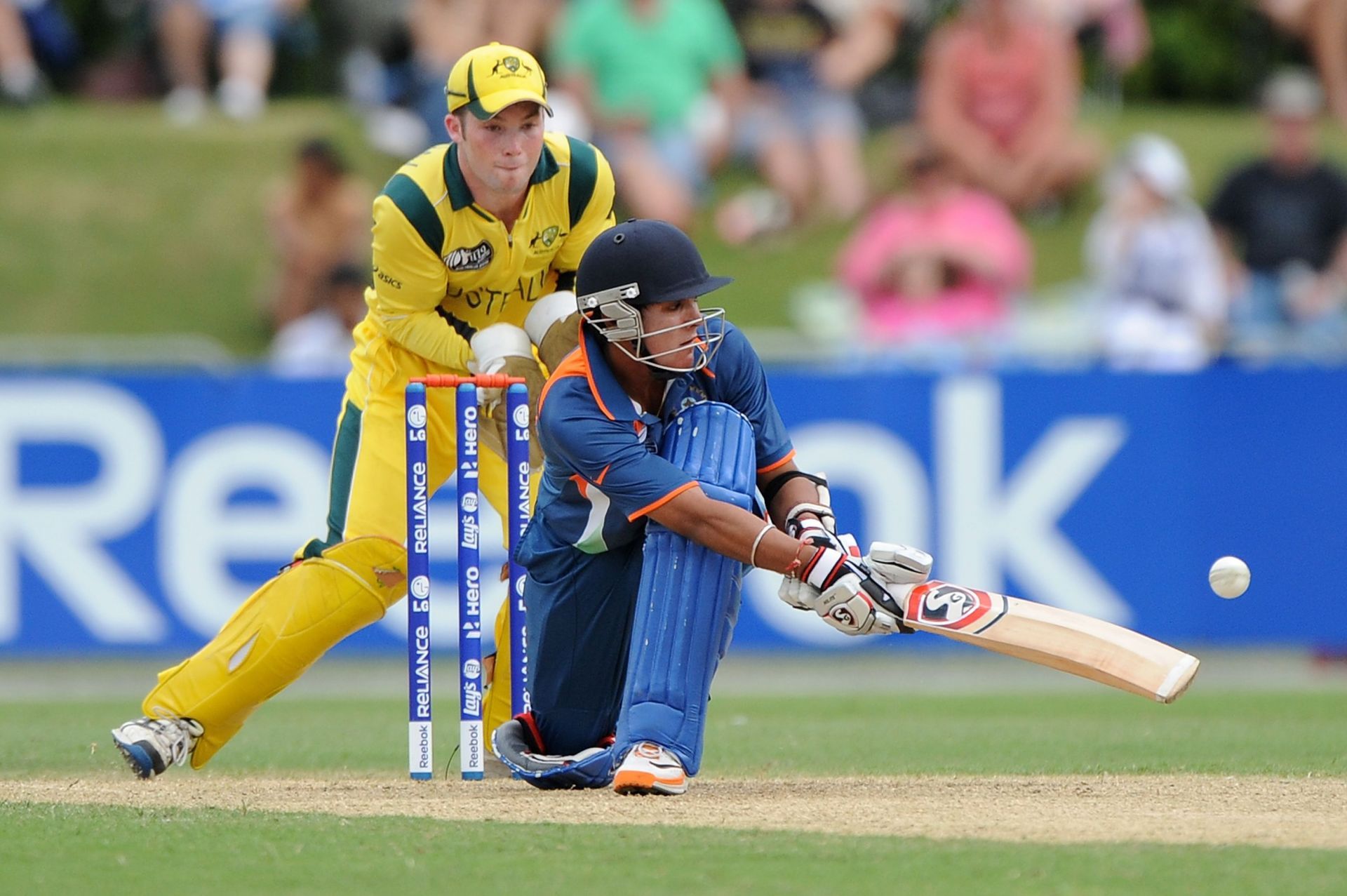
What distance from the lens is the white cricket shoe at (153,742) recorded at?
5891mm

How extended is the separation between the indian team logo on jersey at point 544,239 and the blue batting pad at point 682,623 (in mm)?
1174

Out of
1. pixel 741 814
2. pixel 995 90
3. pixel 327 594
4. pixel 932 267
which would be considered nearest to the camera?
pixel 741 814

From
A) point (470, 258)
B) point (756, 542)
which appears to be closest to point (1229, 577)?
point (756, 542)

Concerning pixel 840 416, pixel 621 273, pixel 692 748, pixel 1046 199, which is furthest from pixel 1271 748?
pixel 1046 199

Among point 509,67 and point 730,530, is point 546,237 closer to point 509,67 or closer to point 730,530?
point 509,67

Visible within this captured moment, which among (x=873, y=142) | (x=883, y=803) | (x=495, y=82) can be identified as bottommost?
(x=883, y=803)

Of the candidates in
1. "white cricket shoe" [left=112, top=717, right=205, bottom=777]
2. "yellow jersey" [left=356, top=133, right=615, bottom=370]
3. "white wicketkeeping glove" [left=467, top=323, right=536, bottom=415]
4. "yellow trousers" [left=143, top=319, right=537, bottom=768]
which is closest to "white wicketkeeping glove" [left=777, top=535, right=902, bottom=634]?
"white wicketkeeping glove" [left=467, top=323, right=536, bottom=415]

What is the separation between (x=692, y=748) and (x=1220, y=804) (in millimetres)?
1355

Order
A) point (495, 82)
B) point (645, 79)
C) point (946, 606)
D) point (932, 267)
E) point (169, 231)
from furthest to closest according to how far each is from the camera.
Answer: point (169, 231) < point (645, 79) < point (932, 267) < point (495, 82) < point (946, 606)

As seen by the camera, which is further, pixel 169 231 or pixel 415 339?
pixel 169 231

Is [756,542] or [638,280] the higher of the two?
[638,280]

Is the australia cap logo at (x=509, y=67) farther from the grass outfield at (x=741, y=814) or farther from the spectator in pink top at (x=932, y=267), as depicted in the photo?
the spectator in pink top at (x=932, y=267)

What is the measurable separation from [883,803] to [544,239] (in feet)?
6.81

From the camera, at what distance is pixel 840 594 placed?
5.10 m
